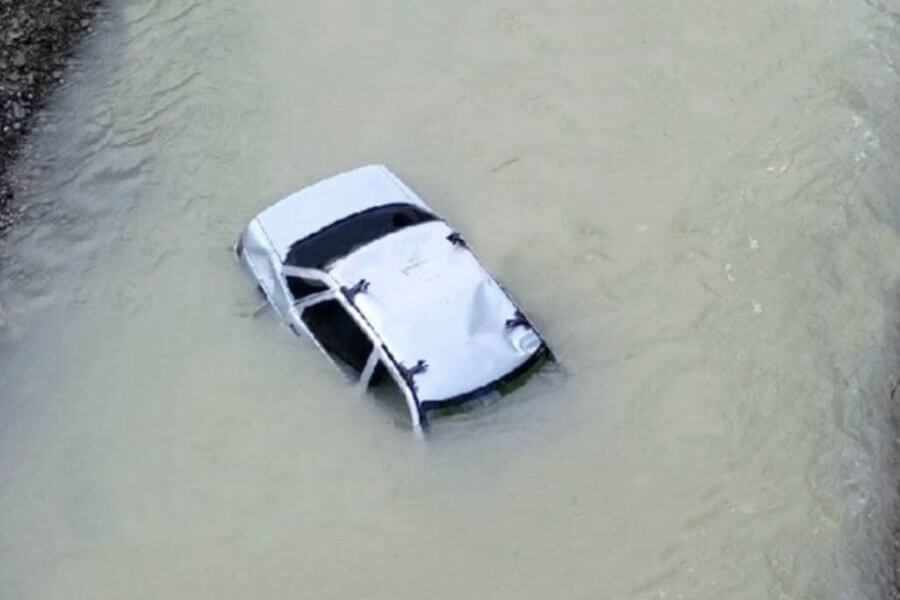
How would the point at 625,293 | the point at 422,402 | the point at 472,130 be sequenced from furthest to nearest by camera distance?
the point at 472,130
the point at 625,293
the point at 422,402

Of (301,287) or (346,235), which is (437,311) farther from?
(301,287)

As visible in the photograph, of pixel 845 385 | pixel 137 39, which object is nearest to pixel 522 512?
pixel 845 385

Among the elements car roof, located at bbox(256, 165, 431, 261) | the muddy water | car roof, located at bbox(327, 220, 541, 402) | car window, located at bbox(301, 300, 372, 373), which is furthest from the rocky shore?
car roof, located at bbox(327, 220, 541, 402)

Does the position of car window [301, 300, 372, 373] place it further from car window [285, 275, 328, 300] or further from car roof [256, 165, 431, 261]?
car roof [256, 165, 431, 261]

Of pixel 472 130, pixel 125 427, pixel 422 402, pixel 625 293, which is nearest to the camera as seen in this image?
pixel 422 402

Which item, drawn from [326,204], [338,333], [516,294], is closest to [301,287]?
[338,333]

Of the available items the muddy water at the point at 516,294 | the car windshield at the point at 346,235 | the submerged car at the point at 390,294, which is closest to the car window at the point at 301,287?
the submerged car at the point at 390,294

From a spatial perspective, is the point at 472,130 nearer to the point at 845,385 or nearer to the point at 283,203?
the point at 283,203

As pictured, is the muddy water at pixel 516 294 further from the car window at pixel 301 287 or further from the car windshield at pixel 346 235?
the car windshield at pixel 346 235
